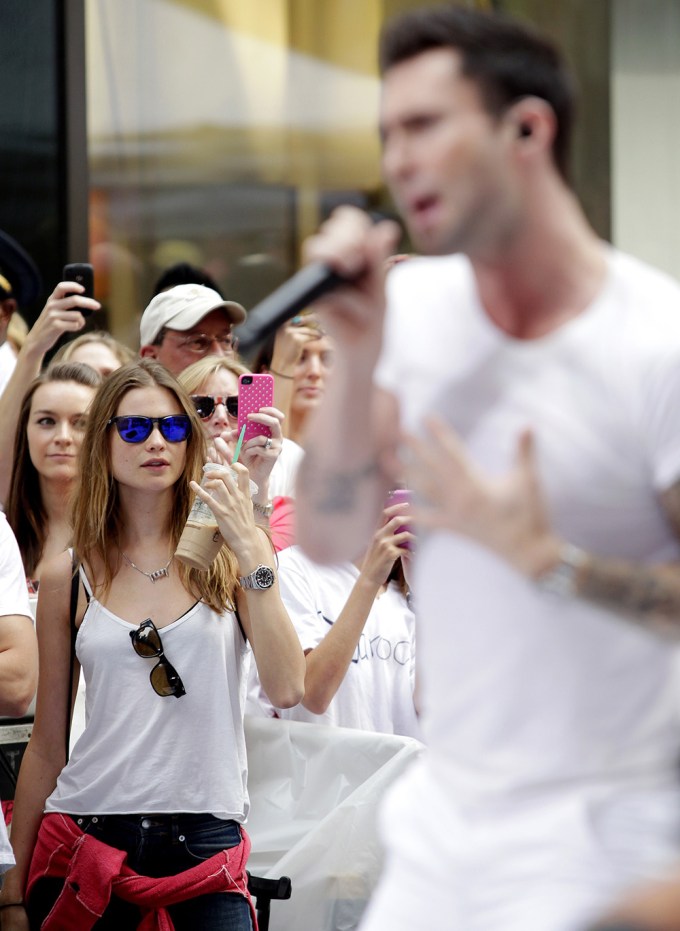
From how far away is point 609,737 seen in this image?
6.10ft

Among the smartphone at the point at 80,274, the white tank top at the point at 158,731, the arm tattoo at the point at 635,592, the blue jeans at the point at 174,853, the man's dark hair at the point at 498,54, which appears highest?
the man's dark hair at the point at 498,54

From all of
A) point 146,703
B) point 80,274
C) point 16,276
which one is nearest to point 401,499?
point 146,703

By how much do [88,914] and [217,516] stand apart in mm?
1042

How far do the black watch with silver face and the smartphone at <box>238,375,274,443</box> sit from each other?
49 cm

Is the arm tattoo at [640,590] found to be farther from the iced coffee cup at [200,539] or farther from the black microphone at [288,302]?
the iced coffee cup at [200,539]

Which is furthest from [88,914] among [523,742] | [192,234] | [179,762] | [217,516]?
[192,234]

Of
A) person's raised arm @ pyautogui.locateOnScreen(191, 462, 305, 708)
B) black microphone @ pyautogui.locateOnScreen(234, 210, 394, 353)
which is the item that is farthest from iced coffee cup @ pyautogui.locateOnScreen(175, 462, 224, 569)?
black microphone @ pyautogui.locateOnScreen(234, 210, 394, 353)

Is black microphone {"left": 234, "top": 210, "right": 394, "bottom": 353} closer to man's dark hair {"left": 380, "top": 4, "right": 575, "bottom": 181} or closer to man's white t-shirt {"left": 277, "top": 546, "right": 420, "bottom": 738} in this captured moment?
man's dark hair {"left": 380, "top": 4, "right": 575, "bottom": 181}

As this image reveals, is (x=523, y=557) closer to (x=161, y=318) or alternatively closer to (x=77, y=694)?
(x=77, y=694)

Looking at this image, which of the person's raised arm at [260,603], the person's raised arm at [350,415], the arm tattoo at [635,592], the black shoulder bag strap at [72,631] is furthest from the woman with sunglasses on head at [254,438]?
the arm tattoo at [635,592]

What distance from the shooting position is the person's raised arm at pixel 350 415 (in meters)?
1.99

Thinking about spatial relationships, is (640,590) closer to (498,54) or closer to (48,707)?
(498,54)

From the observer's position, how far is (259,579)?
3.80 meters

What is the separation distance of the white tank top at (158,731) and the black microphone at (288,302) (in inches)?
77.3
